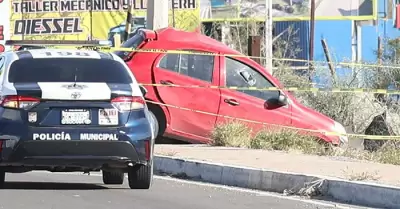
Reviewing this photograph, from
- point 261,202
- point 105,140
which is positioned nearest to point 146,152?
point 105,140

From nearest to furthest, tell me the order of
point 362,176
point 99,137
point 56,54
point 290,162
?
point 99,137
point 362,176
point 56,54
point 290,162

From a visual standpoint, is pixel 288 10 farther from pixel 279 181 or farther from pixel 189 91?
pixel 279 181

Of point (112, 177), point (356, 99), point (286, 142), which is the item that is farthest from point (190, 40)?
point (112, 177)

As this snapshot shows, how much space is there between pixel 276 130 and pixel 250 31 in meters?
17.5

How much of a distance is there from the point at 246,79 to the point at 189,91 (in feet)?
3.26

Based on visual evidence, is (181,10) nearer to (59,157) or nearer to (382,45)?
(382,45)

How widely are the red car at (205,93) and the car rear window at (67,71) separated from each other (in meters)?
4.03

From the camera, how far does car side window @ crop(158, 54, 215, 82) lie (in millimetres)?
15172

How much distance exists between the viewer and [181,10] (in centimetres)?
3216

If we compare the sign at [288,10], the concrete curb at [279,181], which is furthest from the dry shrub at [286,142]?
the sign at [288,10]

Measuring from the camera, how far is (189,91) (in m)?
15.2

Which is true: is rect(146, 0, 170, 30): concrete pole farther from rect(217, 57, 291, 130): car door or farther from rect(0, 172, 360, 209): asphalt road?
rect(0, 172, 360, 209): asphalt road

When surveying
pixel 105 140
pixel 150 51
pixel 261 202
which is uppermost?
pixel 150 51

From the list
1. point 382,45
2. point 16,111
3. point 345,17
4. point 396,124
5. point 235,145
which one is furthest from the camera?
point 345,17
